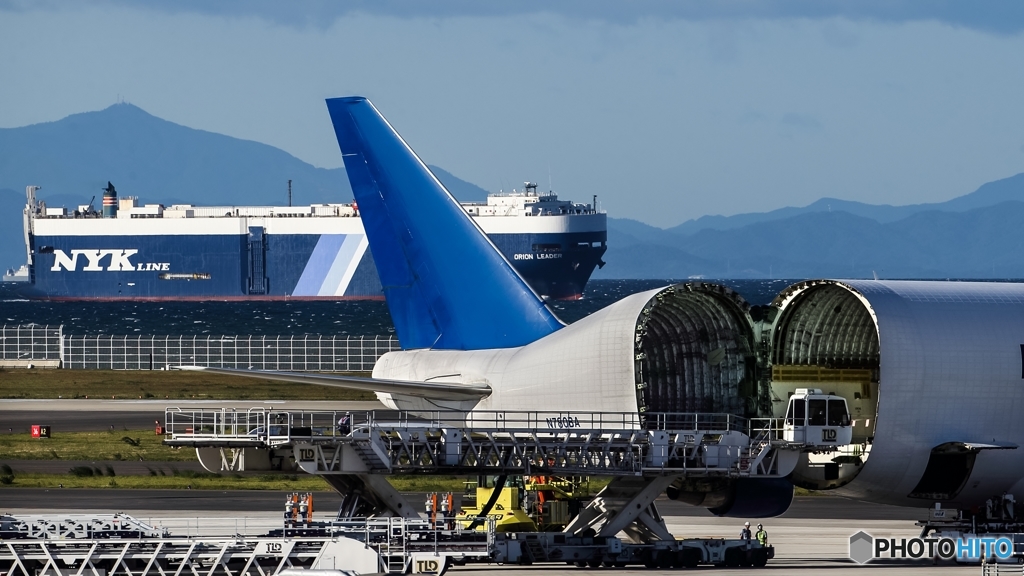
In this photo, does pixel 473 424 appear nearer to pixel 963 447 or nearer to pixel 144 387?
pixel 963 447

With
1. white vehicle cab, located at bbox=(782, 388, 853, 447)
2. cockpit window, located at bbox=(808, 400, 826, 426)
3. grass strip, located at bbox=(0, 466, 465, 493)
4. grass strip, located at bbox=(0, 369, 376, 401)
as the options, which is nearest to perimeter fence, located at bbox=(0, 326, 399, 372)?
grass strip, located at bbox=(0, 369, 376, 401)

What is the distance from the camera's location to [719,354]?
47.6 m

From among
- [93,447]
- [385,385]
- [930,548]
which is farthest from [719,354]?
[93,447]

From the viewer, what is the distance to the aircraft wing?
4262 cm

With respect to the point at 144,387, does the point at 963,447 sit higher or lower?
higher

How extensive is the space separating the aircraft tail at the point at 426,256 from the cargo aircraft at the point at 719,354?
49 mm

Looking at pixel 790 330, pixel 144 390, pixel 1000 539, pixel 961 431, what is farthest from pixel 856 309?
pixel 144 390

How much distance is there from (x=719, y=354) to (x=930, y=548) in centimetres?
858

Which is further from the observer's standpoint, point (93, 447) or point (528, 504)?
point (93, 447)

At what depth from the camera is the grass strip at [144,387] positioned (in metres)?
99.7

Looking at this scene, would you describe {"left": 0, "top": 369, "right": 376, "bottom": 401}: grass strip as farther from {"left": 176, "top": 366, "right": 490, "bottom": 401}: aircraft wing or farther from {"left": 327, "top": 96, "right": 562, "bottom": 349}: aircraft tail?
{"left": 176, "top": 366, "right": 490, "bottom": 401}: aircraft wing

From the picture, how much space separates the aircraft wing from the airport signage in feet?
41.0

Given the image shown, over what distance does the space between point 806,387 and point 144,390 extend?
66311 millimetres

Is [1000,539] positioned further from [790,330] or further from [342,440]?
[342,440]
